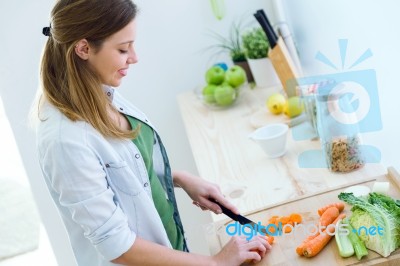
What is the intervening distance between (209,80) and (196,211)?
707 millimetres

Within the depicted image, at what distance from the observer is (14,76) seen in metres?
2.37

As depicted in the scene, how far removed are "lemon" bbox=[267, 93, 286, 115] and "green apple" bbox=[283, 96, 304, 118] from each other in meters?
0.04

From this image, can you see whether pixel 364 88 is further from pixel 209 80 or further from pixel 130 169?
pixel 209 80

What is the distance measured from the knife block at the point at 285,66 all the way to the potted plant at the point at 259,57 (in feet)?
0.67

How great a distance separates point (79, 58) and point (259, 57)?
1.07 m

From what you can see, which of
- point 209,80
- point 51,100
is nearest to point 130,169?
point 51,100

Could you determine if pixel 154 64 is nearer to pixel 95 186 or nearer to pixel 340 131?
pixel 340 131

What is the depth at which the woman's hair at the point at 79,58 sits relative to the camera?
3.69 feet

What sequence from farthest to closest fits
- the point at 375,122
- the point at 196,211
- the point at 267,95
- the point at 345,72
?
the point at 196,211
the point at 267,95
the point at 345,72
the point at 375,122

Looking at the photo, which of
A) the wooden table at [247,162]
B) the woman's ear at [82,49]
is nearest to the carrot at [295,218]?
the wooden table at [247,162]

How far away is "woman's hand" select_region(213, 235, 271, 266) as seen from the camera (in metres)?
1.10

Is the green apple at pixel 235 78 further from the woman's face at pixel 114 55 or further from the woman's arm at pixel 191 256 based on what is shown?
the woman's arm at pixel 191 256

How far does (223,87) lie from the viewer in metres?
2.09

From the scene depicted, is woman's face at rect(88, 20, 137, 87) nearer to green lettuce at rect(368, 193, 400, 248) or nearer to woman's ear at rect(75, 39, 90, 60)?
woman's ear at rect(75, 39, 90, 60)
